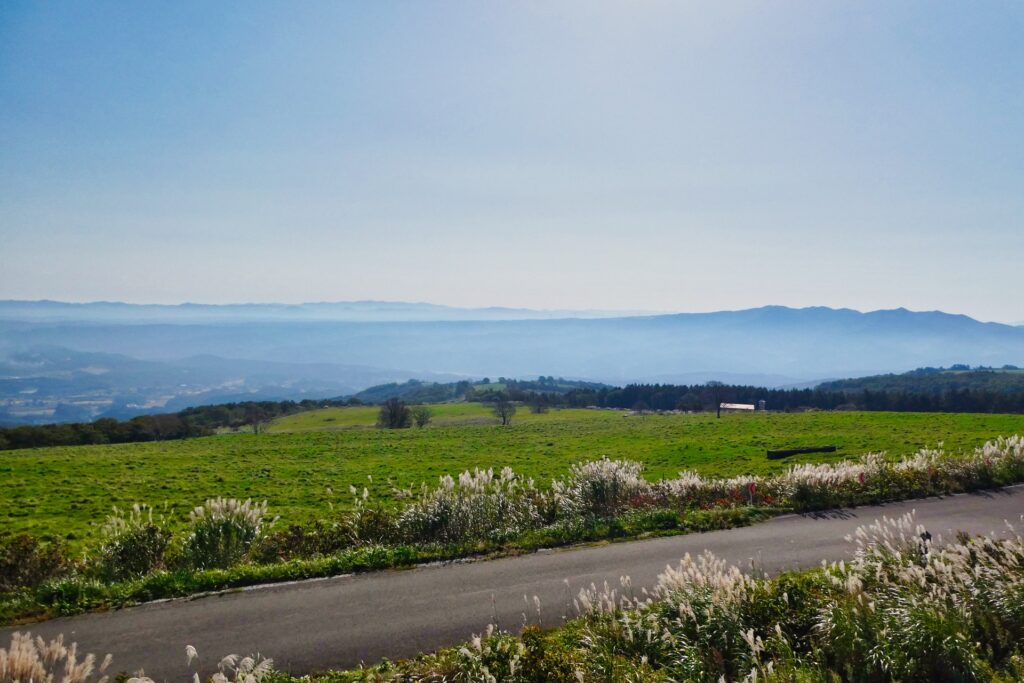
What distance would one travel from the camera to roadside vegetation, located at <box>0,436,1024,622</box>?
10578mm

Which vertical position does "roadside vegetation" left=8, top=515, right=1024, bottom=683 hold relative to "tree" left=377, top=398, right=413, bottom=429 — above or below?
above

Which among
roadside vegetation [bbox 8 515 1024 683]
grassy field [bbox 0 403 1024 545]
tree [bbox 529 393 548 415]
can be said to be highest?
roadside vegetation [bbox 8 515 1024 683]

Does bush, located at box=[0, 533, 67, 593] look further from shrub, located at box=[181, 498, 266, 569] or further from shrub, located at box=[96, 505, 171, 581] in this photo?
shrub, located at box=[181, 498, 266, 569]

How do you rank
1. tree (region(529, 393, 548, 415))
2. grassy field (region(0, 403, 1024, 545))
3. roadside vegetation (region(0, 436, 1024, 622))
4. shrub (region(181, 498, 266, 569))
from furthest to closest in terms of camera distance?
tree (region(529, 393, 548, 415)) < grassy field (region(0, 403, 1024, 545)) < shrub (region(181, 498, 266, 569)) < roadside vegetation (region(0, 436, 1024, 622))

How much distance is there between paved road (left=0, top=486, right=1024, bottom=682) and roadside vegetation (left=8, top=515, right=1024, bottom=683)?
664mm

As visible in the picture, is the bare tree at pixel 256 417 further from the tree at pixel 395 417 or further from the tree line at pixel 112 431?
the tree at pixel 395 417

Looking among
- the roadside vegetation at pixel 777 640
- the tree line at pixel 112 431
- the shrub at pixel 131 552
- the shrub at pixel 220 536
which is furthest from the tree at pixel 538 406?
the roadside vegetation at pixel 777 640

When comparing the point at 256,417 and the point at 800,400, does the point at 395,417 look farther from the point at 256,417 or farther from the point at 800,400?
the point at 800,400

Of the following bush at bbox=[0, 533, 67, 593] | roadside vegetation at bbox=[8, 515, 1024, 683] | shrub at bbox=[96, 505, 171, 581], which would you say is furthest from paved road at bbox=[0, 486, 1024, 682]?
bush at bbox=[0, 533, 67, 593]

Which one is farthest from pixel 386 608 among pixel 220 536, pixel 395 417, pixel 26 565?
pixel 395 417

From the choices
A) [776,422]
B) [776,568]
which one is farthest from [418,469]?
[776,422]

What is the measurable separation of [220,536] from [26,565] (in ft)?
10.9

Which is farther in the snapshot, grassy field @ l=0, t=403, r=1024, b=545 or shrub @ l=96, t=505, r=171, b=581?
grassy field @ l=0, t=403, r=1024, b=545

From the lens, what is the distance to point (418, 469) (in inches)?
1219
